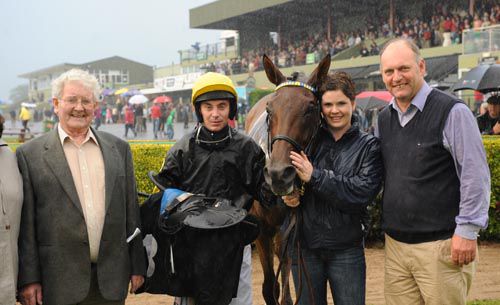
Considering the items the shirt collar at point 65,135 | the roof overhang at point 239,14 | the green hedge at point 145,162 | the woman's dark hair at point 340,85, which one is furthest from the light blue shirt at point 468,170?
the roof overhang at point 239,14

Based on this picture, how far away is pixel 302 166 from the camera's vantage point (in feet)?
8.57

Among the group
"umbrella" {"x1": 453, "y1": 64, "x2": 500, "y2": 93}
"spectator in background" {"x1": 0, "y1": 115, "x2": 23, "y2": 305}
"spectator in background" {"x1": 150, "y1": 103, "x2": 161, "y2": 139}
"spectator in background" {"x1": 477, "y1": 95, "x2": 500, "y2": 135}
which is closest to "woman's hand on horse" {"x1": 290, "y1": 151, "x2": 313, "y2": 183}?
"spectator in background" {"x1": 0, "y1": 115, "x2": 23, "y2": 305}

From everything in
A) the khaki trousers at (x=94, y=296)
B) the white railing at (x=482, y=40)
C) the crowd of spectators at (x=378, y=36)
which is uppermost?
the crowd of spectators at (x=378, y=36)

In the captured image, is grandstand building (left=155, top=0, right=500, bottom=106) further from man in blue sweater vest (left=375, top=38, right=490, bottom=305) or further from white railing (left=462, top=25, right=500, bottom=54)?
man in blue sweater vest (left=375, top=38, right=490, bottom=305)

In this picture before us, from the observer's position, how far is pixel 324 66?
288 centimetres

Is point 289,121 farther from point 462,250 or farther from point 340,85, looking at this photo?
point 462,250

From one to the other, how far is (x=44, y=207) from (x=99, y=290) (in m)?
0.50

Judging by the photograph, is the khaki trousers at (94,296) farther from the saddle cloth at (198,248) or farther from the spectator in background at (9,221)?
the spectator in background at (9,221)

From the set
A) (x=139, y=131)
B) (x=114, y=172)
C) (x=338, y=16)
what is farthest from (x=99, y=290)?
(x=338, y=16)

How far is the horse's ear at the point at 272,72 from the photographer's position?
3.01 m

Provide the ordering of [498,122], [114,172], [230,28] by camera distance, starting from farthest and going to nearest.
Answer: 1. [230,28]
2. [498,122]
3. [114,172]

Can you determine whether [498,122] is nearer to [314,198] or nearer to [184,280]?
[314,198]

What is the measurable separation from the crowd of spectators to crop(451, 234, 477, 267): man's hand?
693 inches

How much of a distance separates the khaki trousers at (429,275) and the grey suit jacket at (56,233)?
1.48 metres
